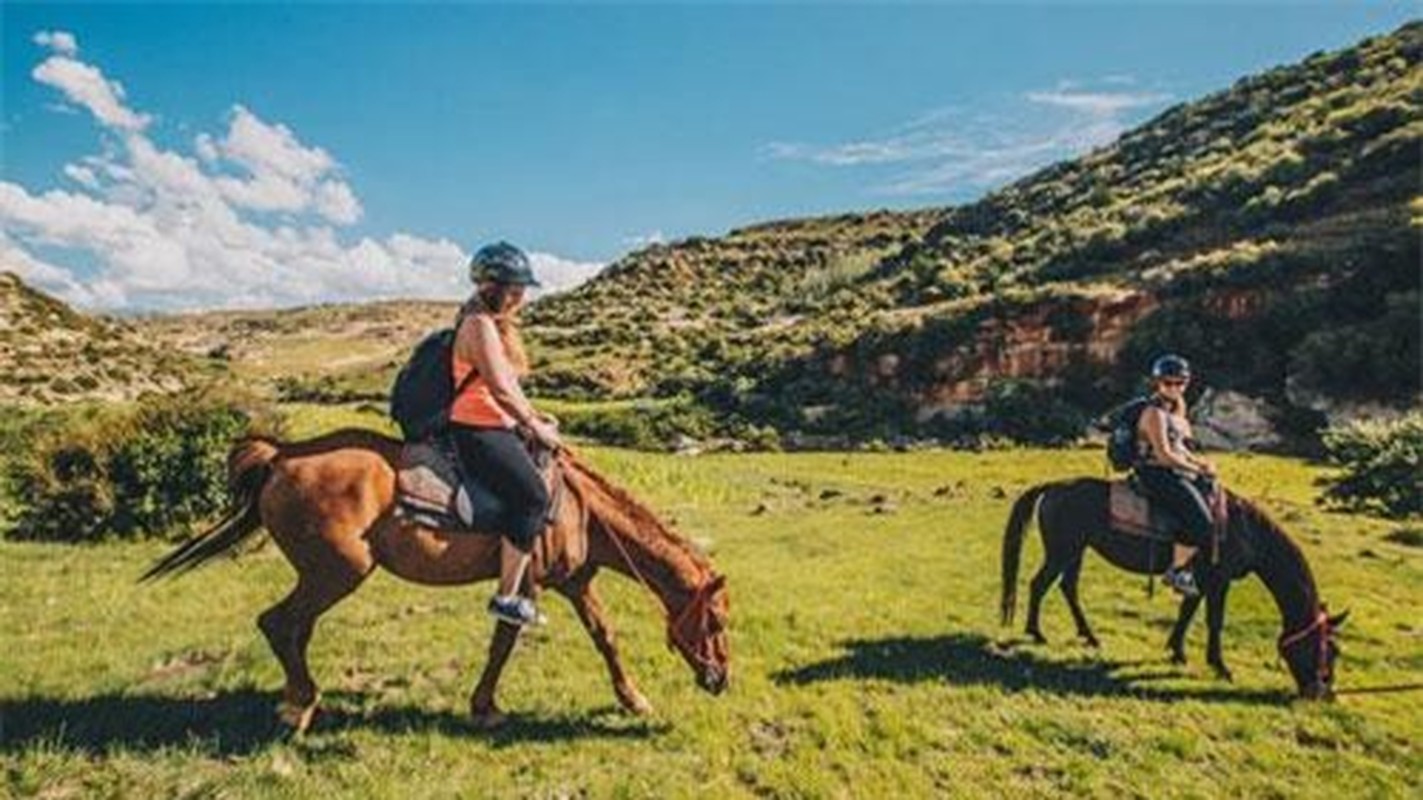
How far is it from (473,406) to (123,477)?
41.5ft

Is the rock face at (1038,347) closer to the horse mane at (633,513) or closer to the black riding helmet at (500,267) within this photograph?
the horse mane at (633,513)

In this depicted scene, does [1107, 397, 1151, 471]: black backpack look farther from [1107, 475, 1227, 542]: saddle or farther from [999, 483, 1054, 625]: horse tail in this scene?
[999, 483, 1054, 625]: horse tail

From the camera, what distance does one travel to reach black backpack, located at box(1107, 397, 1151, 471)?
445 inches

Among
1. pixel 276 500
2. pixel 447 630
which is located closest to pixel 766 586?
pixel 447 630

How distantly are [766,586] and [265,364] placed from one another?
162m

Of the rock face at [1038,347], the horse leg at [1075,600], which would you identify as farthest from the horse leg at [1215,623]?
the rock face at [1038,347]

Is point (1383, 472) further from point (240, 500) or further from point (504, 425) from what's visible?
point (240, 500)

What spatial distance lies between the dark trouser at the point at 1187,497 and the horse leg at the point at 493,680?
7.49 meters

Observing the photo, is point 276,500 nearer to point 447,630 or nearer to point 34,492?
point 447,630

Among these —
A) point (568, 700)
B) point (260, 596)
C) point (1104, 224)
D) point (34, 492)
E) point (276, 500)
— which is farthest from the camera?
point (1104, 224)

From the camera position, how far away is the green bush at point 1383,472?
2364cm

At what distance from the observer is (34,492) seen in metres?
17.0

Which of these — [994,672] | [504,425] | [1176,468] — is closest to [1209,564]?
[1176,468]

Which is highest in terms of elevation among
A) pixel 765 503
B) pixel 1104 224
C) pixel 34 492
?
pixel 1104 224
